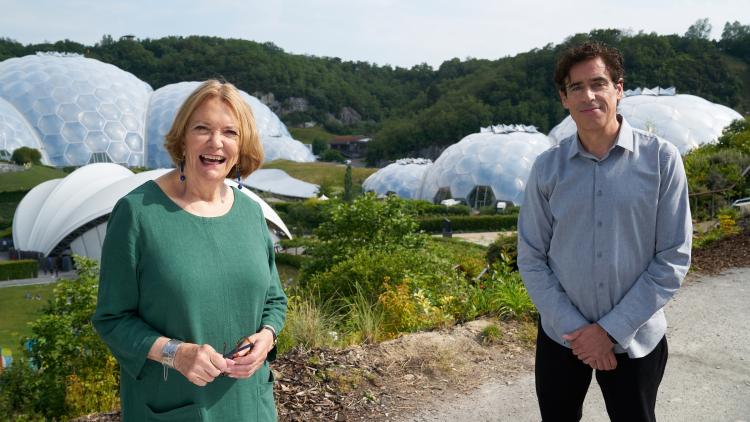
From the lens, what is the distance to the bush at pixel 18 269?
73.0 feet

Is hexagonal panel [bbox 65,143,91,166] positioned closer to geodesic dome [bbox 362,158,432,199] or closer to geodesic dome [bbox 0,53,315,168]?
geodesic dome [bbox 0,53,315,168]

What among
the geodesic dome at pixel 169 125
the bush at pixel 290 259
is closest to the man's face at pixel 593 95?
the bush at pixel 290 259

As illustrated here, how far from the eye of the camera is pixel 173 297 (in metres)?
1.82

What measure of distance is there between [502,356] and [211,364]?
3347mm

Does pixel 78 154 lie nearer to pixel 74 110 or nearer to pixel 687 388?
pixel 74 110

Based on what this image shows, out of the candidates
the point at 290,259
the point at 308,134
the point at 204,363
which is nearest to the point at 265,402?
the point at 204,363

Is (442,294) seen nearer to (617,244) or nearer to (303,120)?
(617,244)

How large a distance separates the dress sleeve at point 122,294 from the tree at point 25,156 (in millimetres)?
47892

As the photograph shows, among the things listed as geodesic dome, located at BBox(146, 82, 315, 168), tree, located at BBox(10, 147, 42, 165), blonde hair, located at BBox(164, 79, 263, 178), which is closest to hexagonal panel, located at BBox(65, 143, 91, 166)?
tree, located at BBox(10, 147, 42, 165)

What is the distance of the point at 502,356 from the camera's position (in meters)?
4.71

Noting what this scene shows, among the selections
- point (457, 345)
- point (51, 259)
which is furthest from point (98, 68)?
point (457, 345)

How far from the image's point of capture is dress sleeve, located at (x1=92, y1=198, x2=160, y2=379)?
5.88ft

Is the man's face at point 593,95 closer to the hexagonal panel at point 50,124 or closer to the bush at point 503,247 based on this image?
the bush at point 503,247

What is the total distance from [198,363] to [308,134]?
97.1 metres
